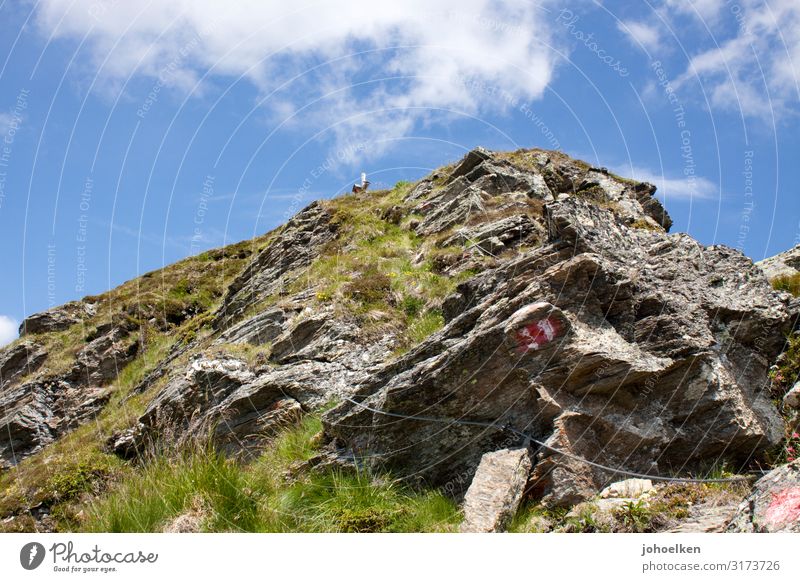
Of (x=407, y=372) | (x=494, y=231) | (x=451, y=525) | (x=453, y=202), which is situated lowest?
(x=451, y=525)

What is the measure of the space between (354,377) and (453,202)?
10.6 metres

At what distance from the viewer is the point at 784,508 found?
5.55 meters

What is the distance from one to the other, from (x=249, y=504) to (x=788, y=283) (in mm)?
14792

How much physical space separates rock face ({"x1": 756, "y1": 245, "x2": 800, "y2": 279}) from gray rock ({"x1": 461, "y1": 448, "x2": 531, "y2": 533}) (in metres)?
12.7

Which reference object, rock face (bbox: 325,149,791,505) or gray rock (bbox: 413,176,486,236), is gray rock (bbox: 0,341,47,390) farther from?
rock face (bbox: 325,149,791,505)

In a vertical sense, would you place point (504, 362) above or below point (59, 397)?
below

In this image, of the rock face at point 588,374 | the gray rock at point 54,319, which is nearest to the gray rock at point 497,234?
the rock face at point 588,374

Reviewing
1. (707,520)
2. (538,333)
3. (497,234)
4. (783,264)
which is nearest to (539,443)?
(538,333)

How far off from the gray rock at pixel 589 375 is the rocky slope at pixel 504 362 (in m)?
0.02

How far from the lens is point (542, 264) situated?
408 inches

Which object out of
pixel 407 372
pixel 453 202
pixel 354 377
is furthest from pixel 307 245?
pixel 407 372

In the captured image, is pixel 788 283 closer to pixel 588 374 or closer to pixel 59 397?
pixel 588 374

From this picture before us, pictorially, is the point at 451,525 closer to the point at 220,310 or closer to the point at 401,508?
the point at 401,508

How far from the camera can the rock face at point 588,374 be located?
28.4ft
